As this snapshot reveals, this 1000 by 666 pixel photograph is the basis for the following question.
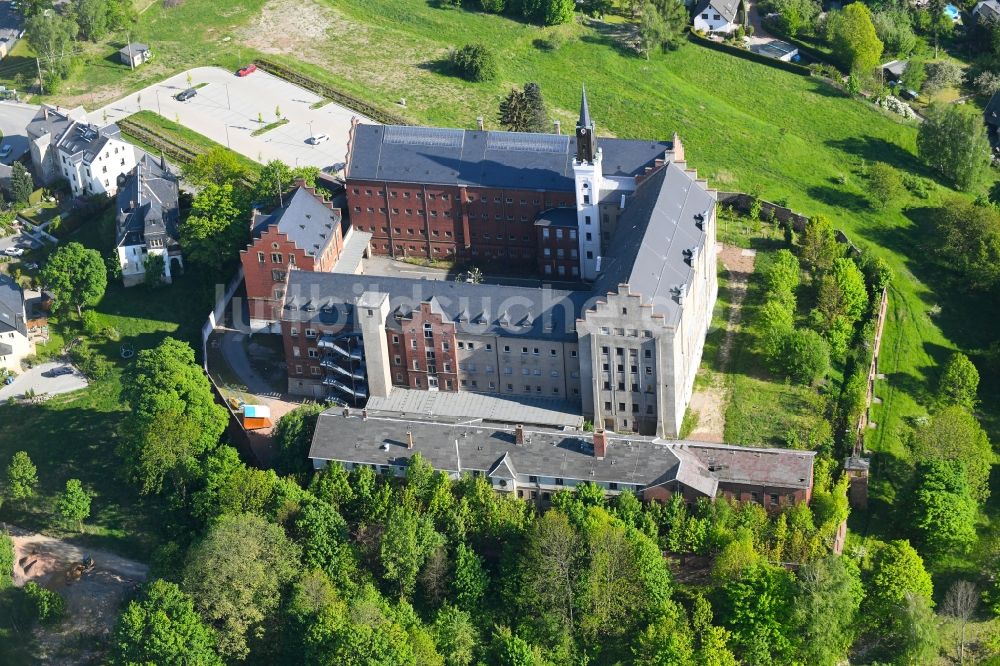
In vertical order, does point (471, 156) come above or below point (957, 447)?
above

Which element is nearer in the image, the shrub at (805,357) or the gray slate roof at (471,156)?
the shrub at (805,357)

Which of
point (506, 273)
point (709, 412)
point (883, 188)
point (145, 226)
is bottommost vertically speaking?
point (709, 412)

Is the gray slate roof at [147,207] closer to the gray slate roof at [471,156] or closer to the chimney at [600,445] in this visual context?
the gray slate roof at [471,156]

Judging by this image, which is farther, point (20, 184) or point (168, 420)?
point (20, 184)

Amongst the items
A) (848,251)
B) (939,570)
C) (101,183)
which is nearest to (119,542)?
(101,183)

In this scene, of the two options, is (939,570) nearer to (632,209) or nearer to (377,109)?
(632,209)

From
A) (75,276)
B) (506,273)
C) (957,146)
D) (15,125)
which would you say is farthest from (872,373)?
(15,125)

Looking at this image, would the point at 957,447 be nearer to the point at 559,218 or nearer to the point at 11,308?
the point at 559,218

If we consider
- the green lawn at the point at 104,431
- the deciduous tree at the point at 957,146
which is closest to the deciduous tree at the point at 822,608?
the green lawn at the point at 104,431
